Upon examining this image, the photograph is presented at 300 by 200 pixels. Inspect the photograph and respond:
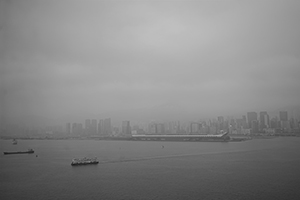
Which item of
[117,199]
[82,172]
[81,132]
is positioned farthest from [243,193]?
[81,132]

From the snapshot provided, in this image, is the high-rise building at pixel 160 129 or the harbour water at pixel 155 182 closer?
the harbour water at pixel 155 182

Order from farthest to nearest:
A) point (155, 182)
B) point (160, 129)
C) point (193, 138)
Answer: point (160, 129), point (193, 138), point (155, 182)

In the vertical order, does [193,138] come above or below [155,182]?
above

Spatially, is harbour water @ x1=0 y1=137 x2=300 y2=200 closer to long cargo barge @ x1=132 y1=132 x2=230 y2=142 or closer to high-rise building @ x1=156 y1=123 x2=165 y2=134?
long cargo barge @ x1=132 y1=132 x2=230 y2=142

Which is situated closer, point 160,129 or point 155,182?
point 155,182

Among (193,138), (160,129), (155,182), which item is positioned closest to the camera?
(155,182)

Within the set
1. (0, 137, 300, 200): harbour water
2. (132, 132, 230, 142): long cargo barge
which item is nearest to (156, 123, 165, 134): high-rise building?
(132, 132, 230, 142): long cargo barge

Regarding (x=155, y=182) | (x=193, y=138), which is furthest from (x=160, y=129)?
(x=155, y=182)

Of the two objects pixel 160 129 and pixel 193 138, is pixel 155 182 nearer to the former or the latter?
pixel 193 138

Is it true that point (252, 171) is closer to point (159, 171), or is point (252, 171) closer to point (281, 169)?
point (281, 169)

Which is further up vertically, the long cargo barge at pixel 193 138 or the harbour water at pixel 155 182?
the long cargo barge at pixel 193 138

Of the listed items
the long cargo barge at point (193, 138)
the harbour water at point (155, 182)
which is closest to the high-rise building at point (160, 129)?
the long cargo barge at point (193, 138)

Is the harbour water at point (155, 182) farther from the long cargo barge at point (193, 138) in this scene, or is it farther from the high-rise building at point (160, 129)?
the high-rise building at point (160, 129)
